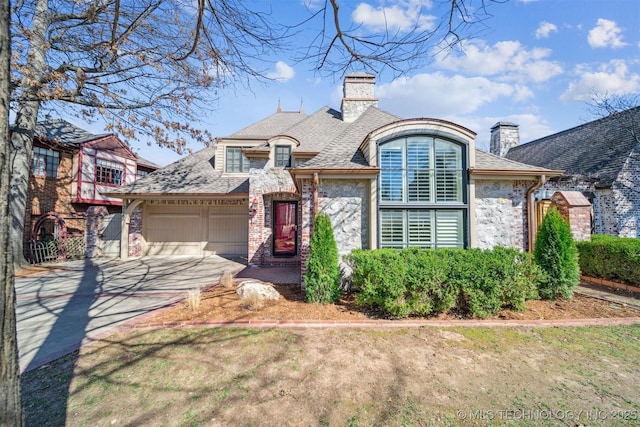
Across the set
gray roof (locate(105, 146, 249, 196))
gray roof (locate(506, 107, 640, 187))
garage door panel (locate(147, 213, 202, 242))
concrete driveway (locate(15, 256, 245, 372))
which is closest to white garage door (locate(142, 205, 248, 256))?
garage door panel (locate(147, 213, 202, 242))

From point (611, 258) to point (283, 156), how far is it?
1083 centimetres

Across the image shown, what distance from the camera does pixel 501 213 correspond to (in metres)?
6.77

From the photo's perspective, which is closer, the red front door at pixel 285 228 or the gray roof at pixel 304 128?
the gray roof at pixel 304 128

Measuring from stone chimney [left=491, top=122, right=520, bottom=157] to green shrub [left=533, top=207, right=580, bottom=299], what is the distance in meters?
18.2

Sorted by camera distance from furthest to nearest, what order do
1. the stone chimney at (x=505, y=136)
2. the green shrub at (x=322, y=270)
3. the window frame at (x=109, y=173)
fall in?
1. the stone chimney at (x=505, y=136)
2. the window frame at (x=109, y=173)
3. the green shrub at (x=322, y=270)

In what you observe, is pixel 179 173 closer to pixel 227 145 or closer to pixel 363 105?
pixel 227 145

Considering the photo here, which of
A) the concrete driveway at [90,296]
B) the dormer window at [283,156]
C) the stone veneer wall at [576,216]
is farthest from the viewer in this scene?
the dormer window at [283,156]

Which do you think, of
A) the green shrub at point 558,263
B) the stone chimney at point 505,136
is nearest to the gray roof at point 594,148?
the stone chimney at point 505,136

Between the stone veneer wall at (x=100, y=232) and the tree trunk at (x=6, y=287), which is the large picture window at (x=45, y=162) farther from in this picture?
the tree trunk at (x=6, y=287)

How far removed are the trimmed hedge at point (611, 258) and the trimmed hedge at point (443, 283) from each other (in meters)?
4.03

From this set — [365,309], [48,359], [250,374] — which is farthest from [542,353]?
[48,359]

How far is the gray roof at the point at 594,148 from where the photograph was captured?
11719mm

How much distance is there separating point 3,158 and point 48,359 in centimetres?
351

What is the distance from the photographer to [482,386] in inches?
120
